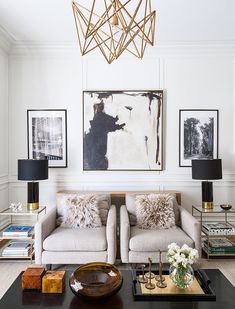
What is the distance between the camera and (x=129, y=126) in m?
3.91

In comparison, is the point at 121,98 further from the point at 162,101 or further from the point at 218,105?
the point at 218,105

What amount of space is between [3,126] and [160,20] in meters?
2.60

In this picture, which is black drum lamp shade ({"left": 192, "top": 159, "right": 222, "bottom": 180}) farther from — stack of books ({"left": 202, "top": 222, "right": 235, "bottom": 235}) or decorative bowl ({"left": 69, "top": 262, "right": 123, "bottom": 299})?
decorative bowl ({"left": 69, "top": 262, "right": 123, "bottom": 299})

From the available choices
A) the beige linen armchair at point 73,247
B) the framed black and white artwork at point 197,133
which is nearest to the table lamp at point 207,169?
the framed black and white artwork at point 197,133

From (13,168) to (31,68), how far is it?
1.55 metres

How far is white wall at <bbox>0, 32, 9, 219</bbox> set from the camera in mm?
3766

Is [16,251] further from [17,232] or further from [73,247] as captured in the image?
[73,247]

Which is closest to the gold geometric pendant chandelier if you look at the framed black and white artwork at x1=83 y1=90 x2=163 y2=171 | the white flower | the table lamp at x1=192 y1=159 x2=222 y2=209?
the framed black and white artwork at x1=83 y1=90 x2=163 y2=171

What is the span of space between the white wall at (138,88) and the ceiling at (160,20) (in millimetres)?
268

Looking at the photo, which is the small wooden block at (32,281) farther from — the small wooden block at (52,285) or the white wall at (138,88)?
the white wall at (138,88)

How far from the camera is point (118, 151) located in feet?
12.8

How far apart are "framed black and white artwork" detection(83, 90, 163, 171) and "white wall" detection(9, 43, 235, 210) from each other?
0.42ft

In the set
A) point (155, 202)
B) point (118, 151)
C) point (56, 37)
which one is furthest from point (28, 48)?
point (155, 202)

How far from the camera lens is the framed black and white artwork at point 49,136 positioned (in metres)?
3.94
